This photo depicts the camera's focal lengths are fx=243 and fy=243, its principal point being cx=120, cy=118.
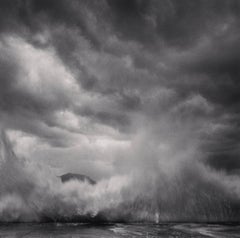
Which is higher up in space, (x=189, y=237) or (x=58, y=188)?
(x=58, y=188)

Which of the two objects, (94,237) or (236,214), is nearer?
(94,237)

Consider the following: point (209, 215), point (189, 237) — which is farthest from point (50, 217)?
point (209, 215)

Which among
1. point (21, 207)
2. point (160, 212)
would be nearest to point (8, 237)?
point (21, 207)

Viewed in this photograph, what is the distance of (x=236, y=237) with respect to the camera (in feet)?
178

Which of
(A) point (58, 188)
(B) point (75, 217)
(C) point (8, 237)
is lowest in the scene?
(C) point (8, 237)

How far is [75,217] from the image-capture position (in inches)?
3873

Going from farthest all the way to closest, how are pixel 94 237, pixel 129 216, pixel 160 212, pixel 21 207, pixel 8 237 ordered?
pixel 160 212, pixel 129 216, pixel 21 207, pixel 94 237, pixel 8 237

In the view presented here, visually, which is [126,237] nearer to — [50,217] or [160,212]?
[50,217]

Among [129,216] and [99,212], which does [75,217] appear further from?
[129,216]

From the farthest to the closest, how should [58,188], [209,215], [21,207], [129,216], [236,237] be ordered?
[209,215]
[129,216]
[58,188]
[21,207]
[236,237]

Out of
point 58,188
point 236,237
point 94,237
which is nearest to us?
point 94,237

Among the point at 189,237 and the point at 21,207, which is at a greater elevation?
the point at 21,207

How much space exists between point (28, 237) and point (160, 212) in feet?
360

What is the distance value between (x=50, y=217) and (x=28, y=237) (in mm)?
48421
